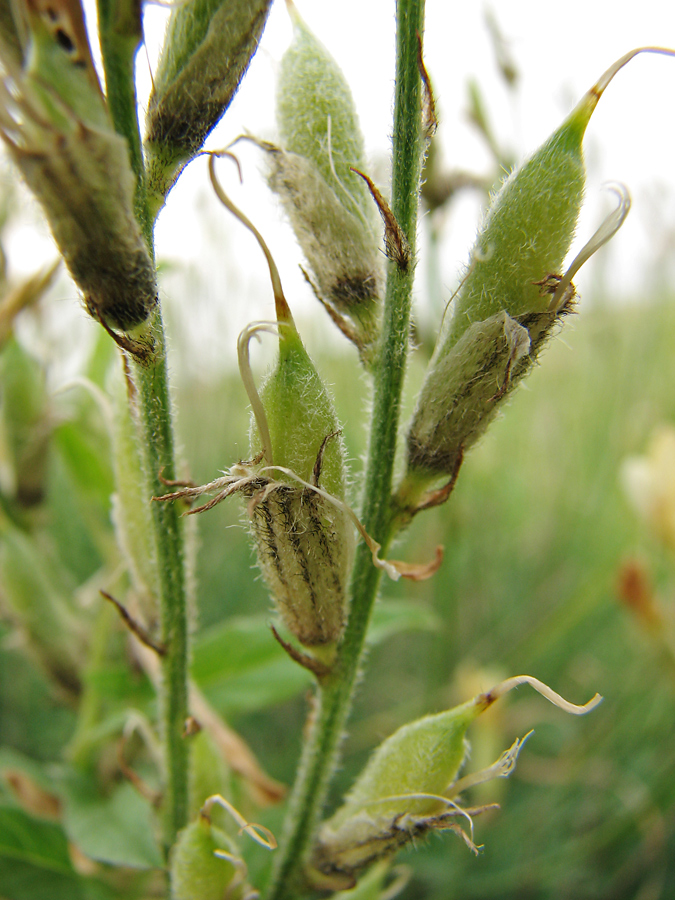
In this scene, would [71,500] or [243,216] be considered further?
[71,500]

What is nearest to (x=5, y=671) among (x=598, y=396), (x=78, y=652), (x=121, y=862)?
(x=78, y=652)

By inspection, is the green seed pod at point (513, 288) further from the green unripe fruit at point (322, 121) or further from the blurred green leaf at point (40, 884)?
the blurred green leaf at point (40, 884)

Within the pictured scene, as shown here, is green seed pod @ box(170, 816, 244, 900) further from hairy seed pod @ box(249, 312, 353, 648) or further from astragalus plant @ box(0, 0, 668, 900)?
hairy seed pod @ box(249, 312, 353, 648)

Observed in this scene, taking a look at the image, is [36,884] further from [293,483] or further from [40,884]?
[293,483]

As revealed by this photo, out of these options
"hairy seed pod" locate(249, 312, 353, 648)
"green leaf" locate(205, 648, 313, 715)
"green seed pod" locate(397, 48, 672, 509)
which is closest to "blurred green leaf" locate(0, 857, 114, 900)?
"green leaf" locate(205, 648, 313, 715)

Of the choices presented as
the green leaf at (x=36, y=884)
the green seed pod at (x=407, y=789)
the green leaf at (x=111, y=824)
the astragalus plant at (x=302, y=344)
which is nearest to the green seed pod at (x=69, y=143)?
the astragalus plant at (x=302, y=344)

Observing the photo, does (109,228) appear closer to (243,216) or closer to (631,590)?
(243,216)

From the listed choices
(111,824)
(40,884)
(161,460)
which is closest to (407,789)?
(161,460)
